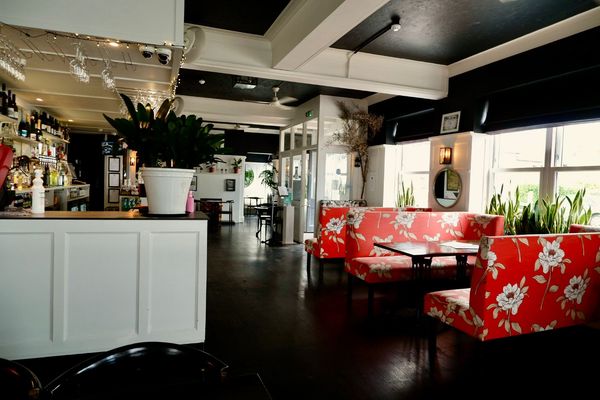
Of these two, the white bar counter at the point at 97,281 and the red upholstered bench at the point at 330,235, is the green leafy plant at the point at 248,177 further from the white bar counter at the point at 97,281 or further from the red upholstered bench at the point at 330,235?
the white bar counter at the point at 97,281

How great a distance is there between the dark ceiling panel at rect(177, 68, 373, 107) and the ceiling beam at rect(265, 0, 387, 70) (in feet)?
7.19

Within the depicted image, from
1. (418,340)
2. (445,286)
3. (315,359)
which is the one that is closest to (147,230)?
(315,359)

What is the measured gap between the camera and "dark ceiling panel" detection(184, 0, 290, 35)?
4156 millimetres

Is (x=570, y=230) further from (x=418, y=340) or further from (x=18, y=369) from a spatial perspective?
(x=18, y=369)

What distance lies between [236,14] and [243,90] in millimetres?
3397

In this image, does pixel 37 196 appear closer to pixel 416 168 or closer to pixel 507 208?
pixel 507 208

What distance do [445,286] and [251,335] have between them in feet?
9.69

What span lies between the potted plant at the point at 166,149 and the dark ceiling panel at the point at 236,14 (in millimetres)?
1958

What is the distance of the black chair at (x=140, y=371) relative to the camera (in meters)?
1.05

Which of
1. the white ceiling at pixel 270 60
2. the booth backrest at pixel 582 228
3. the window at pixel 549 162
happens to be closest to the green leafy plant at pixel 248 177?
the white ceiling at pixel 270 60

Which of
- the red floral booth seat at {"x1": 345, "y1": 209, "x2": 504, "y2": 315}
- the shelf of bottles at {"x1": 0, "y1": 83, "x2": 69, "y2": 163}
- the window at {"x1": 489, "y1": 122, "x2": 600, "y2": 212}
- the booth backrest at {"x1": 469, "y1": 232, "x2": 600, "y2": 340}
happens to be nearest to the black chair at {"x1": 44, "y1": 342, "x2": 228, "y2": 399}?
the booth backrest at {"x1": 469, "y1": 232, "x2": 600, "y2": 340}

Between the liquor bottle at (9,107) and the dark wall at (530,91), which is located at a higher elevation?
the dark wall at (530,91)

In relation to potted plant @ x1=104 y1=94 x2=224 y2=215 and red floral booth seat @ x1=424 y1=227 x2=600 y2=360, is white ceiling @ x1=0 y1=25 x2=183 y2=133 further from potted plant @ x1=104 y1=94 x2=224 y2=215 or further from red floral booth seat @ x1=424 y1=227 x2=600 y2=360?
red floral booth seat @ x1=424 y1=227 x2=600 y2=360

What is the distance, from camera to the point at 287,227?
8367 mm
